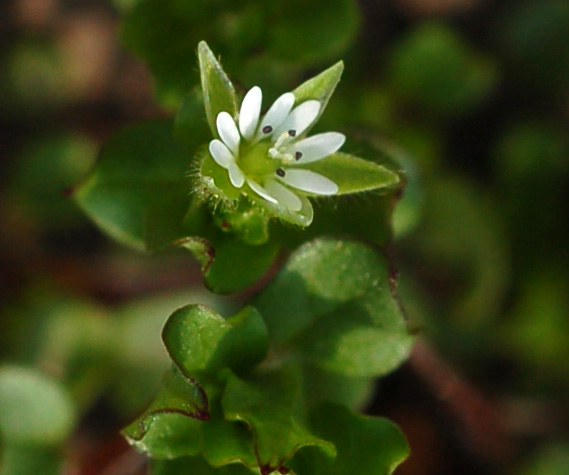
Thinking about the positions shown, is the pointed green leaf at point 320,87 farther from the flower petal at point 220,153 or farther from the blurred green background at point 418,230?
the blurred green background at point 418,230

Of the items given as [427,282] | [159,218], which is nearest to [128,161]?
[159,218]

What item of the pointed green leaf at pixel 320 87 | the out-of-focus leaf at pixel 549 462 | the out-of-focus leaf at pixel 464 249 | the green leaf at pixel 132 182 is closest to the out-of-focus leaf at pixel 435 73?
the out-of-focus leaf at pixel 464 249

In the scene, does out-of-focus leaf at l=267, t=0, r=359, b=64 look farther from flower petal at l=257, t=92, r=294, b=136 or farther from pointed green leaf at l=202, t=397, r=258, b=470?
pointed green leaf at l=202, t=397, r=258, b=470

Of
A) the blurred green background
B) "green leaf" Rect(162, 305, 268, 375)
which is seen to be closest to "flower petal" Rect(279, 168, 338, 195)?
"green leaf" Rect(162, 305, 268, 375)

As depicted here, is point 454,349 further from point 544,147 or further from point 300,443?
point 300,443

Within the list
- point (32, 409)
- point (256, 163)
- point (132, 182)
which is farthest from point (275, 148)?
point (32, 409)

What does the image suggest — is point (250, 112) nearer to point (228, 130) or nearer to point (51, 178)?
point (228, 130)
